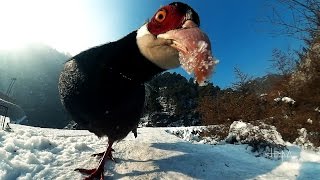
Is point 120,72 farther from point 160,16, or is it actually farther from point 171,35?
point 171,35

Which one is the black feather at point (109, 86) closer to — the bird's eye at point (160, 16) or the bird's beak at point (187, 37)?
the bird's eye at point (160, 16)

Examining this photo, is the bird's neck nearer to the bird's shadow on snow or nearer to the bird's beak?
the bird's beak

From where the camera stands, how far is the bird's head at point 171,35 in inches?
119

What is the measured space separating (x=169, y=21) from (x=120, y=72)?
1.01 meters

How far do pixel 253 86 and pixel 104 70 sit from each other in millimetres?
23939

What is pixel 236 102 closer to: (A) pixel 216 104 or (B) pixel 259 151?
(A) pixel 216 104

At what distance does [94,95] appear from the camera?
13.8ft

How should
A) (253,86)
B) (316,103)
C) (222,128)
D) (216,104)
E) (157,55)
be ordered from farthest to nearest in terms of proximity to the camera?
(253,86)
(216,104)
(222,128)
(316,103)
(157,55)

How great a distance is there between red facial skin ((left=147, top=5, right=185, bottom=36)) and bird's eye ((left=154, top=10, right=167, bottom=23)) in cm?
1

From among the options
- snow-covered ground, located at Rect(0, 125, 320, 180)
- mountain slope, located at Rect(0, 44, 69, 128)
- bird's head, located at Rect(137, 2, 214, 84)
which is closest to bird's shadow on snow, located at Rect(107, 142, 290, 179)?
snow-covered ground, located at Rect(0, 125, 320, 180)

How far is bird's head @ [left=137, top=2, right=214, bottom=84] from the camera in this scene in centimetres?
302

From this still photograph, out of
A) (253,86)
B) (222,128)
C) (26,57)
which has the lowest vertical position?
(222,128)

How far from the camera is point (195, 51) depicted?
9.42 ft

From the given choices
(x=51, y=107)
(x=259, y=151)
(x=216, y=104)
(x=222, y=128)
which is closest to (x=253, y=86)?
(x=216, y=104)
